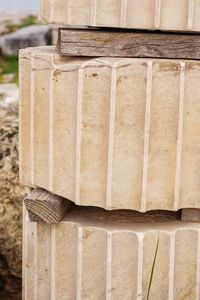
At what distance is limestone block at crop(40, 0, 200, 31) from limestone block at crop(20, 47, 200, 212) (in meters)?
0.14

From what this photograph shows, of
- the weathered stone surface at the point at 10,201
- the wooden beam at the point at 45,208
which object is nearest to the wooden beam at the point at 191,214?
the wooden beam at the point at 45,208

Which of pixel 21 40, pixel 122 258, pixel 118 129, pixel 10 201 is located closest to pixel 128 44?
pixel 118 129

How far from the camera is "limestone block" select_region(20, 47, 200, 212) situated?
2.87 meters

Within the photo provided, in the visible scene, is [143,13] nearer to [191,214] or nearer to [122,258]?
[191,214]

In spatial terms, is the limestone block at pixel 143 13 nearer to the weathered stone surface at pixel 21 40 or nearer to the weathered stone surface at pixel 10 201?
the weathered stone surface at pixel 10 201

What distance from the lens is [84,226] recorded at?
10.2ft

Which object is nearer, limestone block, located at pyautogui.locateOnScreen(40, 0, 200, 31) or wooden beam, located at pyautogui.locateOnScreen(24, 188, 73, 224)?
limestone block, located at pyautogui.locateOnScreen(40, 0, 200, 31)

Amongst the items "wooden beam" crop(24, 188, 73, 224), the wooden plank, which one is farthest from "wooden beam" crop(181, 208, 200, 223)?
the wooden plank

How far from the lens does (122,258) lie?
3080mm

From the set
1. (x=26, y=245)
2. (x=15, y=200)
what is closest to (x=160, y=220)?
(x=26, y=245)

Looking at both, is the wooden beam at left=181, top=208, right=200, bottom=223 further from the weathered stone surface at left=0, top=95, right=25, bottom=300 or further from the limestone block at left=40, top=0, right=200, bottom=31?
the weathered stone surface at left=0, top=95, right=25, bottom=300

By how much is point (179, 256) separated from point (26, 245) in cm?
69

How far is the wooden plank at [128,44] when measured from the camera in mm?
2912

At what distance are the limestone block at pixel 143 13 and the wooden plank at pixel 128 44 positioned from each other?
64mm
